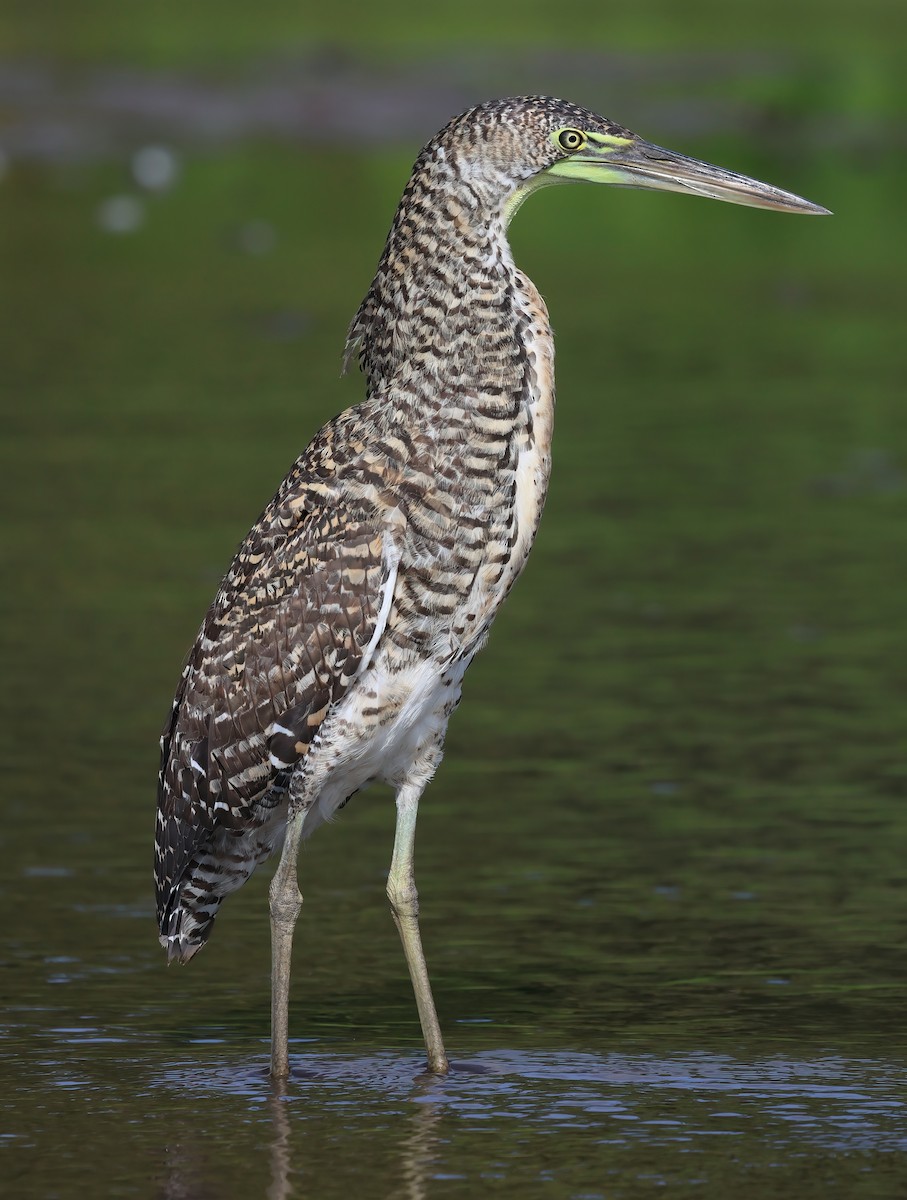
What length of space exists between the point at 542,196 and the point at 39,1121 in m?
21.4

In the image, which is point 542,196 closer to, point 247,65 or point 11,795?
point 247,65

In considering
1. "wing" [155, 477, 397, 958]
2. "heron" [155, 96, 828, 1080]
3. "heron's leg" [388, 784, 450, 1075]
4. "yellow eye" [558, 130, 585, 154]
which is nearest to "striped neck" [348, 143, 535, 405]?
"heron" [155, 96, 828, 1080]

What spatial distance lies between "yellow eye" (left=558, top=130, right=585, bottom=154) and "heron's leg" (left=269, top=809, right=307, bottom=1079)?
1.53m

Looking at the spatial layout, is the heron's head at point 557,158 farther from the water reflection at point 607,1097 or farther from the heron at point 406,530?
the water reflection at point 607,1097

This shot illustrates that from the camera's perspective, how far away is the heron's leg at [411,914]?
6270mm

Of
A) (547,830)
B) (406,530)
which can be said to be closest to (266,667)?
(406,530)

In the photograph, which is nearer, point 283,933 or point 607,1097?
point 607,1097

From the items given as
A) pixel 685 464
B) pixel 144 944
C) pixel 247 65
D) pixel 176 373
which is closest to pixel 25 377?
pixel 176 373

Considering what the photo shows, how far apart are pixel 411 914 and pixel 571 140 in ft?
5.69

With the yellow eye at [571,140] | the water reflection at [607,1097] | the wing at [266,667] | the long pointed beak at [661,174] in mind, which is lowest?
the water reflection at [607,1097]

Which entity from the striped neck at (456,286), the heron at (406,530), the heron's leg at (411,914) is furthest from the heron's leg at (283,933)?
the striped neck at (456,286)

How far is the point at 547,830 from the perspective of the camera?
806cm

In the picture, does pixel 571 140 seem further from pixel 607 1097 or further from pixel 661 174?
pixel 607 1097

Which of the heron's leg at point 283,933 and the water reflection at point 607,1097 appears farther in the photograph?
the heron's leg at point 283,933
